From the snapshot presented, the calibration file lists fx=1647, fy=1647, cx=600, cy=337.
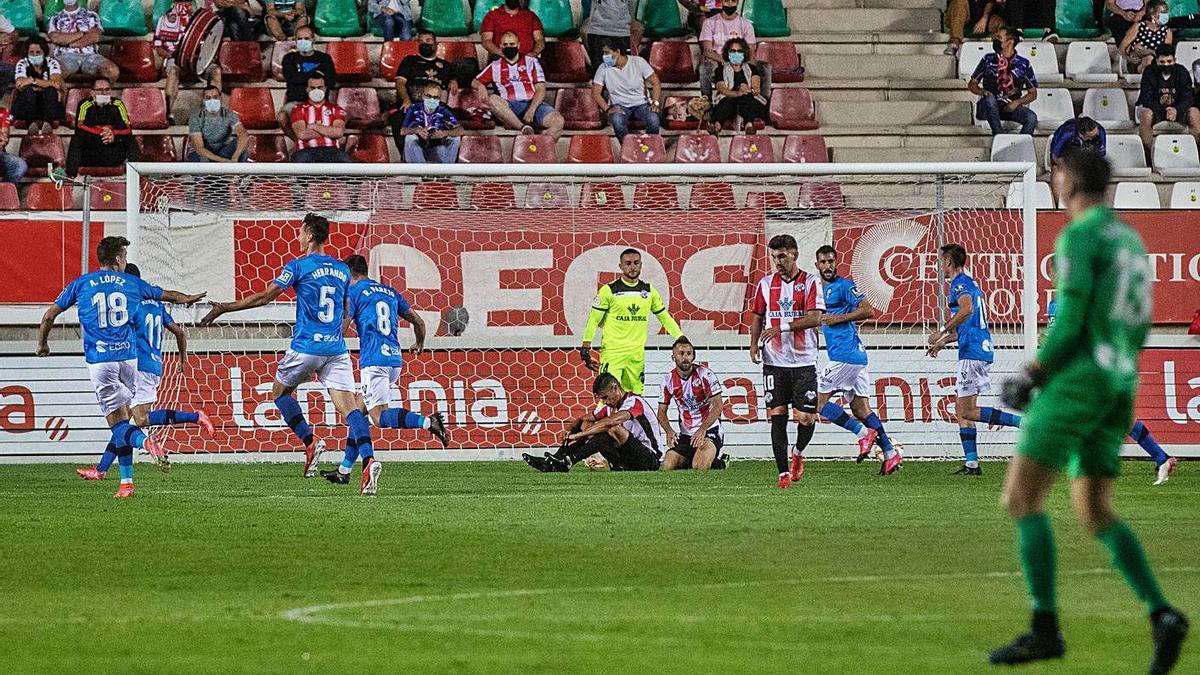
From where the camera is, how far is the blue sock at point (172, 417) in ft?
50.8

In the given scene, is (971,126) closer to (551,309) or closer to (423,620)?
(551,309)

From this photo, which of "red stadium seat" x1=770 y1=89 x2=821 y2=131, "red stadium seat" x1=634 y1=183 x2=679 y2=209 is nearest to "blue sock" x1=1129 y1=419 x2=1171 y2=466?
"red stadium seat" x1=634 y1=183 x2=679 y2=209

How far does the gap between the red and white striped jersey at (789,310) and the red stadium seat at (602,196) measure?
17.2 ft

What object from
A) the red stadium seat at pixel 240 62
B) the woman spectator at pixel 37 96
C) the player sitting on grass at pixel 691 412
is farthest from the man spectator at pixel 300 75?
the player sitting on grass at pixel 691 412

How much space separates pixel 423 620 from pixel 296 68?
1617 centimetres

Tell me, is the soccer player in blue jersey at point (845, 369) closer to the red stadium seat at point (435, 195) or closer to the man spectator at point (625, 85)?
the red stadium seat at point (435, 195)

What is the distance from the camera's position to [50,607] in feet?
23.4

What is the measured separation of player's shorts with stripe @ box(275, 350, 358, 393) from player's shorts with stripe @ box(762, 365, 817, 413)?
3573 millimetres

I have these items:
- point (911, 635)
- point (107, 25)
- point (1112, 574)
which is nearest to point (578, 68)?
point (107, 25)

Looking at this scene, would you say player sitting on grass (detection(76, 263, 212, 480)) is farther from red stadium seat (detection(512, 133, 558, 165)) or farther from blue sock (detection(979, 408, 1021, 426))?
blue sock (detection(979, 408, 1021, 426))

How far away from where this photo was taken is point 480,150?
21.4 metres

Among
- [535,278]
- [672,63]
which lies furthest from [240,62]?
[535,278]

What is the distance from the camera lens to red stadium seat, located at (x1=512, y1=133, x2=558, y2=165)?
846 inches

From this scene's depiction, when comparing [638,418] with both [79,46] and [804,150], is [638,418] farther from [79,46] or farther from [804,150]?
[79,46]
